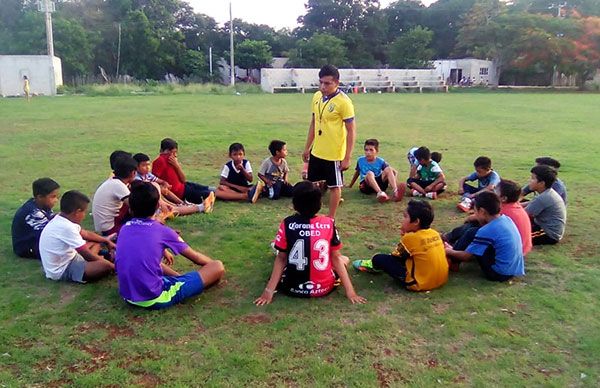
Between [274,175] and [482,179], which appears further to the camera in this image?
[274,175]

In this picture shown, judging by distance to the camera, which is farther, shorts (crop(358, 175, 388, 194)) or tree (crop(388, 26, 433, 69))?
tree (crop(388, 26, 433, 69))

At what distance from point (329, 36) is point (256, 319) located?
183ft

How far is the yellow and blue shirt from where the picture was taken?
6.45 m

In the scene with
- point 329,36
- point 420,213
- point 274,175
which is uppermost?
point 329,36

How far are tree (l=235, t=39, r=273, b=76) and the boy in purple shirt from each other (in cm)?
5232

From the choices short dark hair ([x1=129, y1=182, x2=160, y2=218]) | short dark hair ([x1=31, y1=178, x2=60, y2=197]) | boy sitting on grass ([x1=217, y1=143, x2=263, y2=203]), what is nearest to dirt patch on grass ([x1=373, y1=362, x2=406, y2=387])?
short dark hair ([x1=129, y1=182, x2=160, y2=218])

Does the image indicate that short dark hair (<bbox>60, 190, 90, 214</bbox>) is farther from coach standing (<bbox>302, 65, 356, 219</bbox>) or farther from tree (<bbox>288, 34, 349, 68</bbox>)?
tree (<bbox>288, 34, 349, 68</bbox>)

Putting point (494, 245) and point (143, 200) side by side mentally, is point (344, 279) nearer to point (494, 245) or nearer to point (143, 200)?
point (494, 245)

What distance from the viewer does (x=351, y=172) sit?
34.2ft

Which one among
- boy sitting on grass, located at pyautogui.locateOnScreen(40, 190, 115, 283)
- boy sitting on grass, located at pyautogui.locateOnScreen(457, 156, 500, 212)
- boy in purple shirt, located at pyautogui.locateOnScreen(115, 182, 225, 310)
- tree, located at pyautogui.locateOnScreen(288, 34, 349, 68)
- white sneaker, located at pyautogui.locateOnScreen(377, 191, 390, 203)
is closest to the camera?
boy in purple shirt, located at pyautogui.locateOnScreen(115, 182, 225, 310)

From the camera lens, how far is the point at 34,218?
5527mm

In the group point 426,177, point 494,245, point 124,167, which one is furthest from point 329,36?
point 494,245

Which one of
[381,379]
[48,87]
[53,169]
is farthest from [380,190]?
[48,87]

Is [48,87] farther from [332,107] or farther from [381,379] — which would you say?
[381,379]
